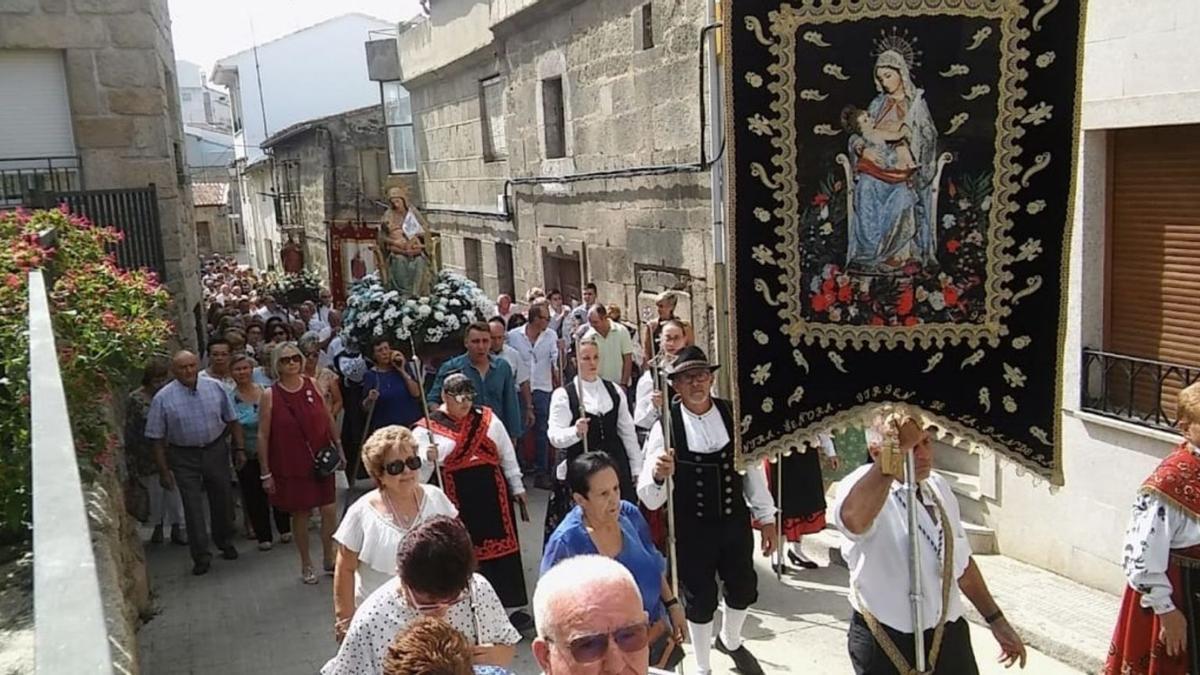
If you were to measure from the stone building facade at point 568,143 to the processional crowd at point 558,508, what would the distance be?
127 cm

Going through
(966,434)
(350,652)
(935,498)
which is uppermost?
(966,434)

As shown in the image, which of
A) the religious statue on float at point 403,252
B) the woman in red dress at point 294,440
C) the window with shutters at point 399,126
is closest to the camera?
the woman in red dress at point 294,440

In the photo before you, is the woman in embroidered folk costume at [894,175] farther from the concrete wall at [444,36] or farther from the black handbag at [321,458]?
the concrete wall at [444,36]

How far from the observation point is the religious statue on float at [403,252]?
363 inches

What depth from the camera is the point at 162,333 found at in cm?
529

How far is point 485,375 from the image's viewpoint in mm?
7512

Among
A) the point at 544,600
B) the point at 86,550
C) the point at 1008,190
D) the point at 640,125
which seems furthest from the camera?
the point at 640,125

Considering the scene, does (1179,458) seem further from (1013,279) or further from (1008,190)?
(1008,190)

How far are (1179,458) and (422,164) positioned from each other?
16.9 meters

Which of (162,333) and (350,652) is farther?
(162,333)

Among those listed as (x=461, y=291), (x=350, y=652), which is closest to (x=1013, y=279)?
(x=350, y=652)

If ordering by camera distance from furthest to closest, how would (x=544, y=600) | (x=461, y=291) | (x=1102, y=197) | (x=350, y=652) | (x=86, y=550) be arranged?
(x=461, y=291) → (x=1102, y=197) → (x=350, y=652) → (x=544, y=600) → (x=86, y=550)

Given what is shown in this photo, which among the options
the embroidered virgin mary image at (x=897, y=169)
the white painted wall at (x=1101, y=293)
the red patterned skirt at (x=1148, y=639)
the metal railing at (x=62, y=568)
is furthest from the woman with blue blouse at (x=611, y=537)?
the white painted wall at (x=1101, y=293)

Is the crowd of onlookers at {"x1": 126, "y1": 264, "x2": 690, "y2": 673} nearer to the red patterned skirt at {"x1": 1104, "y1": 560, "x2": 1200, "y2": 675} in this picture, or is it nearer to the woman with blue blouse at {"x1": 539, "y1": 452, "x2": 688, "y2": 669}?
the woman with blue blouse at {"x1": 539, "y1": 452, "x2": 688, "y2": 669}
